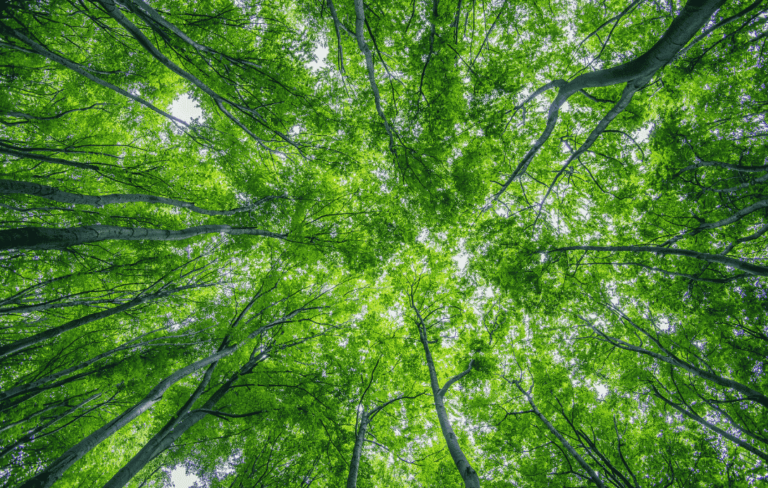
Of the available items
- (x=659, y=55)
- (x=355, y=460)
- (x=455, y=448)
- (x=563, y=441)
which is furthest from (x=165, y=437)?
(x=659, y=55)

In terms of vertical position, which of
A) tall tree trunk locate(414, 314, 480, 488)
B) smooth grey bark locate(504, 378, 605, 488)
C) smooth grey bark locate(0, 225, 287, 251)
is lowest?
smooth grey bark locate(0, 225, 287, 251)

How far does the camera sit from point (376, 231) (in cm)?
600

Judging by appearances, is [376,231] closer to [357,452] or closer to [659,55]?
[357,452]

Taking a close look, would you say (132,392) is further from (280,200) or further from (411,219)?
(411,219)

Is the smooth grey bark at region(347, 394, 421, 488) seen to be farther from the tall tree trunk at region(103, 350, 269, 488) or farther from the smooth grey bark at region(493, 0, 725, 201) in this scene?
the smooth grey bark at region(493, 0, 725, 201)

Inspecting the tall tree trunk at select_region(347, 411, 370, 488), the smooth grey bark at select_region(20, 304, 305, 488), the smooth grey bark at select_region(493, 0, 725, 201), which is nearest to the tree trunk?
the smooth grey bark at select_region(20, 304, 305, 488)

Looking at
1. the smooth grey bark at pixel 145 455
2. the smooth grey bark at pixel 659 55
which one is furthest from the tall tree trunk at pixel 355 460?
the smooth grey bark at pixel 659 55

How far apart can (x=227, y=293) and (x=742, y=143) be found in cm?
1275

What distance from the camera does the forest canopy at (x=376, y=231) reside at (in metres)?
4.64

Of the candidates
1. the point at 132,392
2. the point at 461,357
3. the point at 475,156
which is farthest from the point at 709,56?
the point at 132,392

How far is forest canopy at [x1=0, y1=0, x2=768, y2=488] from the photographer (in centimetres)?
464

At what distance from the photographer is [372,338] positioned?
697 cm

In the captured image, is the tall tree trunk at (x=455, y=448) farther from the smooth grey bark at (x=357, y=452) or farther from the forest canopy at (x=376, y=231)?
the smooth grey bark at (x=357, y=452)

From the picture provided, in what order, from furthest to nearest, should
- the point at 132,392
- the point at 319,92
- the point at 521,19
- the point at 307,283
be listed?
the point at 307,283 < the point at 132,392 < the point at 521,19 < the point at 319,92
